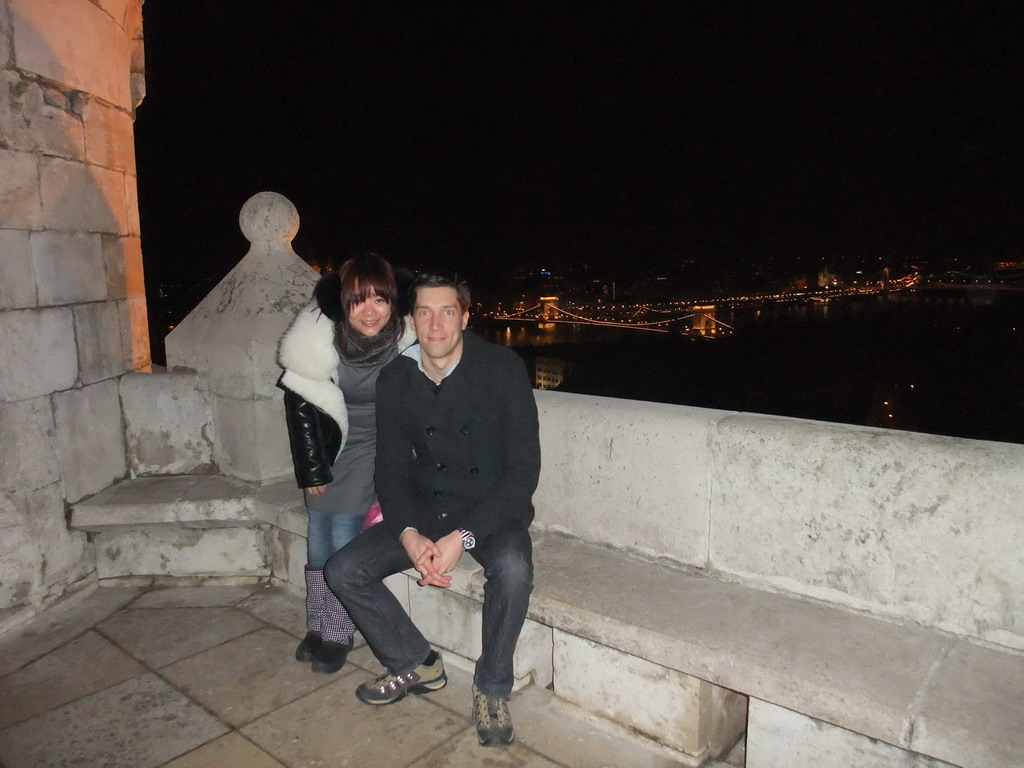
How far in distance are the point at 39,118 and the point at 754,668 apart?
12.0ft

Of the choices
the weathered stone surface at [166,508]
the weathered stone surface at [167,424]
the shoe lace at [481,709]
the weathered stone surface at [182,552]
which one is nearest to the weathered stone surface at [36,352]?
the weathered stone surface at [167,424]

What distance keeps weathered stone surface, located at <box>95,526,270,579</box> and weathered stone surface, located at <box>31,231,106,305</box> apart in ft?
4.01

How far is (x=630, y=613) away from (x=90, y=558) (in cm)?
284

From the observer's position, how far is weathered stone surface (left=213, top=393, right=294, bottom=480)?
3.47 meters

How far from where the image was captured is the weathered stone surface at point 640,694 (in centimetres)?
216

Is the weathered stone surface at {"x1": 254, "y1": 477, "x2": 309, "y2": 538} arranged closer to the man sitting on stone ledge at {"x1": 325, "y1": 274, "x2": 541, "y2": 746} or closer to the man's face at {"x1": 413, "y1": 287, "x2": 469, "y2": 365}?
the man sitting on stone ledge at {"x1": 325, "y1": 274, "x2": 541, "y2": 746}

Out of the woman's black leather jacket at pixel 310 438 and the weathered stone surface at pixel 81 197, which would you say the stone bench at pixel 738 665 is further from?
the weathered stone surface at pixel 81 197

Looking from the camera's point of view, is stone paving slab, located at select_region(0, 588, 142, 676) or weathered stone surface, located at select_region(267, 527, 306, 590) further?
weathered stone surface, located at select_region(267, 527, 306, 590)

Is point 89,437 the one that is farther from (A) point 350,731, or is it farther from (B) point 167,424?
(A) point 350,731

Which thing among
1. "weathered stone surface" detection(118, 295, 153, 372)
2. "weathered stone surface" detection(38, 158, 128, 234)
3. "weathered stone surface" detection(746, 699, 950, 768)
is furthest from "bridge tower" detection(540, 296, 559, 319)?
"weathered stone surface" detection(746, 699, 950, 768)

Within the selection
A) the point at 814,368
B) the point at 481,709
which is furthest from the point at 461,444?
the point at 814,368

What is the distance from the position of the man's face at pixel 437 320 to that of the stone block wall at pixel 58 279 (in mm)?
1974

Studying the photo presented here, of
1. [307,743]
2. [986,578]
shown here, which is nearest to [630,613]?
[986,578]

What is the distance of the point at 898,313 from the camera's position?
7806 cm
